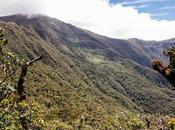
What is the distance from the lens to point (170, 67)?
19.1m

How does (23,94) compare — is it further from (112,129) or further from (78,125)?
(112,129)

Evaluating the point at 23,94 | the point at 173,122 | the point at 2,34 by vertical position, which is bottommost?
the point at 173,122

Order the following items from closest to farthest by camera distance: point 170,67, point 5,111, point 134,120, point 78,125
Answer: point 170,67
point 5,111
point 134,120
point 78,125

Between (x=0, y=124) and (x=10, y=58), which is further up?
(x=10, y=58)

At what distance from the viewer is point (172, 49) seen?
19781mm

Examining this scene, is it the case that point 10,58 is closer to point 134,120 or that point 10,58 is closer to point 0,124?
point 0,124

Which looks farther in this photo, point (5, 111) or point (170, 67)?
point (5, 111)

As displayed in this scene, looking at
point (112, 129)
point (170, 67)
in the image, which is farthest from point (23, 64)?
point (112, 129)

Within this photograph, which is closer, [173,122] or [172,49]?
[172,49]

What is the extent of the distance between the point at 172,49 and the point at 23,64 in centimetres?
720

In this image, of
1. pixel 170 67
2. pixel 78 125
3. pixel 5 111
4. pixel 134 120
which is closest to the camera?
pixel 170 67

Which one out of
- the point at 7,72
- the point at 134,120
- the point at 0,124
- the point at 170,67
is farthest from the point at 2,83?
the point at 134,120

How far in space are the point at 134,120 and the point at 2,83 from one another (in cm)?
14485

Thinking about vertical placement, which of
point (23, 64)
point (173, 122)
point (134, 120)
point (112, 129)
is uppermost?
point (23, 64)
